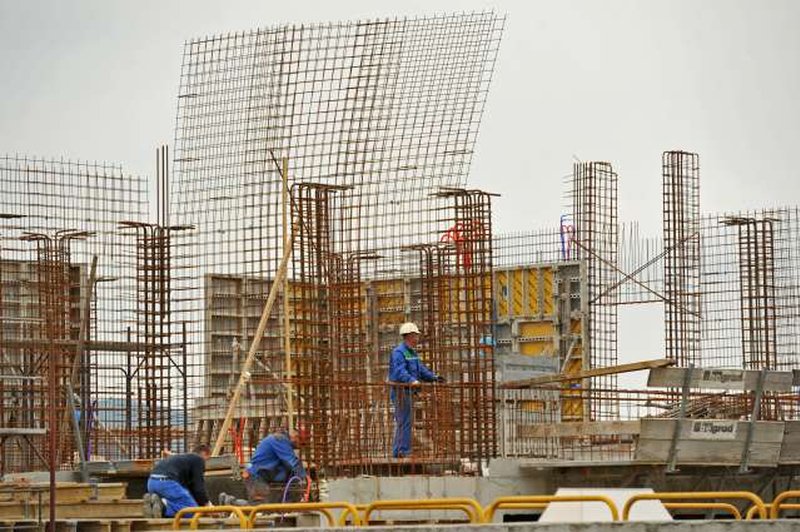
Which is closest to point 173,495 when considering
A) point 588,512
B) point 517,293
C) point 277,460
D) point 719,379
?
point 277,460

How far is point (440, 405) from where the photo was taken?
21.2m

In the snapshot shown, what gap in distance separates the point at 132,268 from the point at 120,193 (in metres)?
1.15

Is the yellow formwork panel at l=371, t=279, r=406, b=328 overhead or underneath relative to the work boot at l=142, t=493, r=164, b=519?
overhead

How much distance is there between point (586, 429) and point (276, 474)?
11.3 feet

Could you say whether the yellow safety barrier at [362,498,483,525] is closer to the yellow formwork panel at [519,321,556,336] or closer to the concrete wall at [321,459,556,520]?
the concrete wall at [321,459,556,520]

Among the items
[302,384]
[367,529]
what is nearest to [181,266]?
[302,384]

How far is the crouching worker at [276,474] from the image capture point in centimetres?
1908

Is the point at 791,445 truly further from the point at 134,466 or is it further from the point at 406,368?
the point at 134,466

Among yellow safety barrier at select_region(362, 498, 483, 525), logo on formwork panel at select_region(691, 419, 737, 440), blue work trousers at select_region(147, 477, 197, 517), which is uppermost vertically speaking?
logo on formwork panel at select_region(691, 419, 737, 440)

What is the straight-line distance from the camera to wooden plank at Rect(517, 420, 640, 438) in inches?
714

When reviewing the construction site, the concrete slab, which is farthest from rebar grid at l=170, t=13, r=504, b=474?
the concrete slab

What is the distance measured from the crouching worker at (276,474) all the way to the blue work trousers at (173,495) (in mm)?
1023

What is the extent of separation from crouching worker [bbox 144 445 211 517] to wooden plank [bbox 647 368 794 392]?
479 cm

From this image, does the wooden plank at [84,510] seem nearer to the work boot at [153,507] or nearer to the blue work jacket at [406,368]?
the work boot at [153,507]
